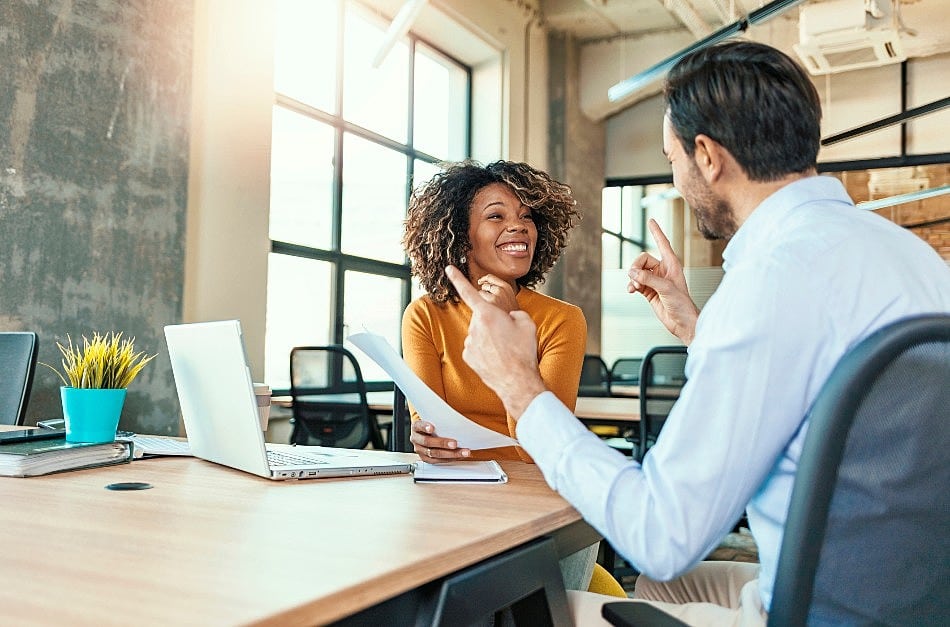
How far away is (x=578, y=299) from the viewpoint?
27.3 feet

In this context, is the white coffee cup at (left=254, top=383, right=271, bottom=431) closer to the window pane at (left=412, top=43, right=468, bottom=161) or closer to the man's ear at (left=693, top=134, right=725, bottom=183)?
the man's ear at (left=693, top=134, right=725, bottom=183)


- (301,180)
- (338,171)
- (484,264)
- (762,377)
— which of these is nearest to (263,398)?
(484,264)

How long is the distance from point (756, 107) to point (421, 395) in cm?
73

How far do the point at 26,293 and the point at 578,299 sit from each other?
5.73 metres

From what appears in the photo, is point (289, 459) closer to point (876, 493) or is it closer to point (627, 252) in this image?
point (876, 493)

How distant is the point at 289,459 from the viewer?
60.7 inches

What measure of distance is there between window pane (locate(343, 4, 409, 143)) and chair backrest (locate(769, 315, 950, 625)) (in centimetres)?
544

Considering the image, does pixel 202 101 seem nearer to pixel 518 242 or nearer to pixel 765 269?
pixel 518 242

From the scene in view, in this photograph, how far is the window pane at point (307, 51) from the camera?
5352mm

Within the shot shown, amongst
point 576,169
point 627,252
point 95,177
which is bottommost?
point 95,177

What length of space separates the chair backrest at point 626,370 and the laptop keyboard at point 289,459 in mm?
6430

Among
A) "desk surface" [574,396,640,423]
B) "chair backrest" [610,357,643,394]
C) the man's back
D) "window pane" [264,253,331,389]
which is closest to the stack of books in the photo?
the man's back

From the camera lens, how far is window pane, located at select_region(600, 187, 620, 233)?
29.1ft

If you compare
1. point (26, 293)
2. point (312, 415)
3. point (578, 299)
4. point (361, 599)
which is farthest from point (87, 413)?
point (578, 299)
